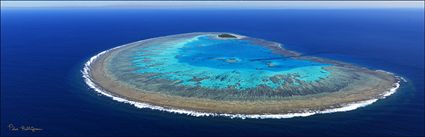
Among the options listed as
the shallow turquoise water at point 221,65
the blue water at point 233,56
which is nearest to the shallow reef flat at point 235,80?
the shallow turquoise water at point 221,65

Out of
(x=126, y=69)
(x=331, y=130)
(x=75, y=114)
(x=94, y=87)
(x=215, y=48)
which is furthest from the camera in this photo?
(x=215, y=48)

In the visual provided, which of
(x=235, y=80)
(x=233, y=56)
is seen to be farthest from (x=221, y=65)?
(x=235, y=80)

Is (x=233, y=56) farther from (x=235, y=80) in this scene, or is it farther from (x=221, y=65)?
(x=235, y=80)

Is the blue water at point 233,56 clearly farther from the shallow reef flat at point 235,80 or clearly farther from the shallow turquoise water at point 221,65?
the shallow reef flat at point 235,80

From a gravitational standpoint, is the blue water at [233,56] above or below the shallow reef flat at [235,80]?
above

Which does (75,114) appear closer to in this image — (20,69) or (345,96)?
(20,69)

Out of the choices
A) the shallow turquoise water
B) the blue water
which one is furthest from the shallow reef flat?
the blue water

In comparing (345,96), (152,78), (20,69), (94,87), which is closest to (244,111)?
(345,96)
